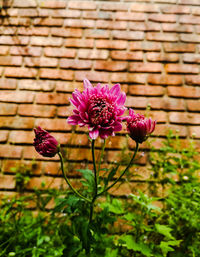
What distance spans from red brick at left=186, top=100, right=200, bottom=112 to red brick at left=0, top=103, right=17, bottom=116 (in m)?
1.26

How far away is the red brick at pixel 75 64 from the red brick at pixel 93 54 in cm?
4

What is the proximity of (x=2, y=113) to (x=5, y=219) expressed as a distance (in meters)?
0.72

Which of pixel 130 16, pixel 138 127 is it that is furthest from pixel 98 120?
pixel 130 16

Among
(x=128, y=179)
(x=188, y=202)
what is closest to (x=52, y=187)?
(x=128, y=179)

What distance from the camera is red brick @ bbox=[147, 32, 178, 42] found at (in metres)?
1.66

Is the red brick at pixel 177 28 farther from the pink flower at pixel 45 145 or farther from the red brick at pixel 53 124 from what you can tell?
the pink flower at pixel 45 145

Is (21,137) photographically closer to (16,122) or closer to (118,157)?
(16,122)

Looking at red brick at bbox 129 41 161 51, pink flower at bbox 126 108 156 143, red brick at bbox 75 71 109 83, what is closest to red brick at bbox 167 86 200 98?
red brick at bbox 129 41 161 51

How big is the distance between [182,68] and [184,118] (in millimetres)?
396

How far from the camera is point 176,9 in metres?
1.74

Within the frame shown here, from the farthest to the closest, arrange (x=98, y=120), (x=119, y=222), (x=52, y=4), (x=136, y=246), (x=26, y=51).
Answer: (x=52, y=4)
(x=26, y=51)
(x=119, y=222)
(x=136, y=246)
(x=98, y=120)

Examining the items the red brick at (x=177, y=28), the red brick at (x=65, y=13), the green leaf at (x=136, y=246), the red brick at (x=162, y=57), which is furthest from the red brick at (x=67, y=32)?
the green leaf at (x=136, y=246)

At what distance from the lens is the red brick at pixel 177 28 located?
5.51 feet

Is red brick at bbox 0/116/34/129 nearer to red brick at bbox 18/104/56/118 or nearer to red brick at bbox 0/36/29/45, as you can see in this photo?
red brick at bbox 18/104/56/118
